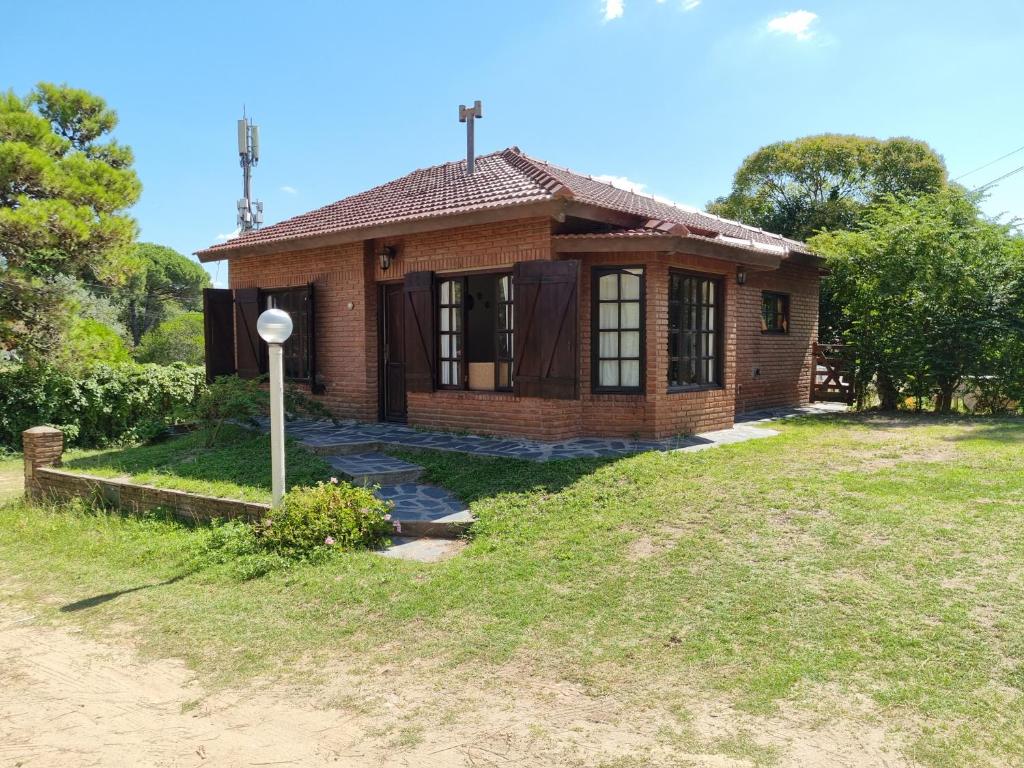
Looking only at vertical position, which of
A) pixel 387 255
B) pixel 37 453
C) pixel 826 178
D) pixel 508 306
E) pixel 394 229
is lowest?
pixel 37 453

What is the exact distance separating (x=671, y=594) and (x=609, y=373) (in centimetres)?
499

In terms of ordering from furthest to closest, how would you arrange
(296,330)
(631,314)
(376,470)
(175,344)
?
1. (175,344)
2. (296,330)
3. (631,314)
4. (376,470)

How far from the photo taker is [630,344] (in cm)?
920

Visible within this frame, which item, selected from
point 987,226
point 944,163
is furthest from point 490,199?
point 944,163

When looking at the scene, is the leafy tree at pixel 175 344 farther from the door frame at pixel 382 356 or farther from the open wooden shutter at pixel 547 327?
the open wooden shutter at pixel 547 327

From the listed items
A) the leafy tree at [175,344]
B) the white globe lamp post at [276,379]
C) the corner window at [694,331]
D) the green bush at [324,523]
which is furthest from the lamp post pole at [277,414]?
the leafy tree at [175,344]

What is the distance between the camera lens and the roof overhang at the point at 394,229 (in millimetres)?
8336

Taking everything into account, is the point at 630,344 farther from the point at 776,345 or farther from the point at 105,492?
the point at 105,492

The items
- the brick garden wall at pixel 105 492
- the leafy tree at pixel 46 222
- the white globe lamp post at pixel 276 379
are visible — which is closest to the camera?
the white globe lamp post at pixel 276 379

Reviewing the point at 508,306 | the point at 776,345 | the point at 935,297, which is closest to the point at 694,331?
the point at 508,306

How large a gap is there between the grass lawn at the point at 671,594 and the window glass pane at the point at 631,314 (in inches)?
83.3

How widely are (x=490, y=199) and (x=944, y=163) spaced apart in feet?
86.5

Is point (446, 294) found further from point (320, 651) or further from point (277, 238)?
point (320, 651)

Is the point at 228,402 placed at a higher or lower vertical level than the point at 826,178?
lower
